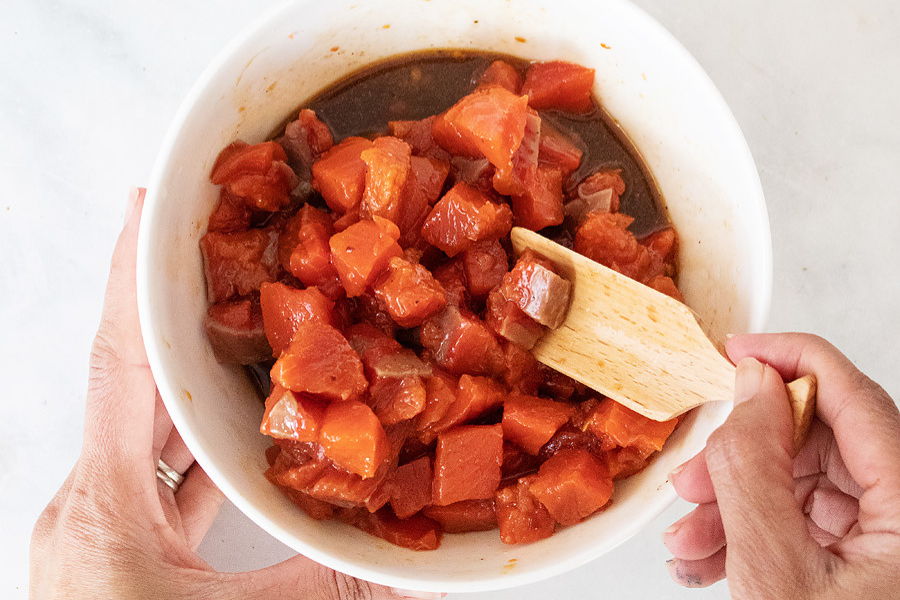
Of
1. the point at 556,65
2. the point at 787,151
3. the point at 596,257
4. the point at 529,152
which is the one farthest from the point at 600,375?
the point at 787,151

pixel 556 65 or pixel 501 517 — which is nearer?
pixel 501 517

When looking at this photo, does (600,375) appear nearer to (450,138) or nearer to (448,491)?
(448,491)

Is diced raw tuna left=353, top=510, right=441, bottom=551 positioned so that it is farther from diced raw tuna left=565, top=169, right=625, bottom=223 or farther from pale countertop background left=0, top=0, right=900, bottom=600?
diced raw tuna left=565, top=169, right=625, bottom=223

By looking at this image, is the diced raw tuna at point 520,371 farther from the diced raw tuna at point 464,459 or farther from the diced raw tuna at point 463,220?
the diced raw tuna at point 463,220

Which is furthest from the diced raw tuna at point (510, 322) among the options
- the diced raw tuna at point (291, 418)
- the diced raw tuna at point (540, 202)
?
the diced raw tuna at point (291, 418)

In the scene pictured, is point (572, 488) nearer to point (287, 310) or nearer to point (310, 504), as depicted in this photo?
point (310, 504)
